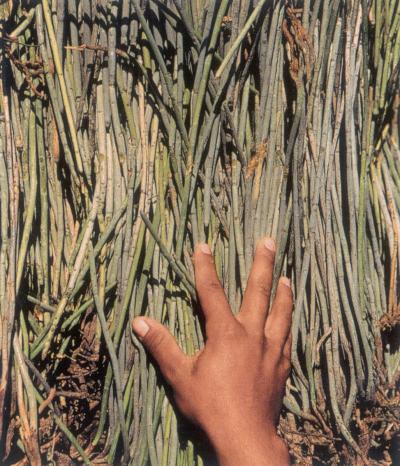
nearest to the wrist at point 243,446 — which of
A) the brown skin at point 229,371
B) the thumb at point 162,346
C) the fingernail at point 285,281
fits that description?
the brown skin at point 229,371

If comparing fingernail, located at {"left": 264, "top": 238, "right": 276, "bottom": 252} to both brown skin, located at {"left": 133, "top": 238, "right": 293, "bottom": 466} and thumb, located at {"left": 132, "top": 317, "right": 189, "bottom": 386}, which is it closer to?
brown skin, located at {"left": 133, "top": 238, "right": 293, "bottom": 466}

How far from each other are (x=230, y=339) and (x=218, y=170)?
0.26m

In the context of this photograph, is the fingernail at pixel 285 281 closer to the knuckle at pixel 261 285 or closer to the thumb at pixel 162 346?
the knuckle at pixel 261 285

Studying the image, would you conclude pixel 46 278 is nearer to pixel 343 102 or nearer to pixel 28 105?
pixel 28 105

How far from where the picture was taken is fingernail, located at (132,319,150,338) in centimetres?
70

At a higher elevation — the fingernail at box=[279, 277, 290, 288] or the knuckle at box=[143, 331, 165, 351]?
the fingernail at box=[279, 277, 290, 288]

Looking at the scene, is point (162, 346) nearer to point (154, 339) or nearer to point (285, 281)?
point (154, 339)

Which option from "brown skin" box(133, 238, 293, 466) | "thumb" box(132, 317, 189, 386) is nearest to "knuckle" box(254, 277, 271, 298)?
"brown skin" box(133, 238, 293, 466)

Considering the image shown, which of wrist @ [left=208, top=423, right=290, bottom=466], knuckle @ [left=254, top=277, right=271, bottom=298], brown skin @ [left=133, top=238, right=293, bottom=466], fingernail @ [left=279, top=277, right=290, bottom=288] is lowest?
wrist @ [left=208, top=423, right=290, bottom=466]

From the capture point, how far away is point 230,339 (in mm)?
Answer: 709

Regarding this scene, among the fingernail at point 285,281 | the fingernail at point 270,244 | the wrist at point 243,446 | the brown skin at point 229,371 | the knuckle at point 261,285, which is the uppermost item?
the fingernail at point 270,244

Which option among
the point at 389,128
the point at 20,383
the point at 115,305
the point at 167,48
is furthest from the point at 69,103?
the point at 389,128

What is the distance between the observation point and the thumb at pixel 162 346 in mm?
704

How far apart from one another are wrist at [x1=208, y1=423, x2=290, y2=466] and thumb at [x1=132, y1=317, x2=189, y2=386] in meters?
0.10
